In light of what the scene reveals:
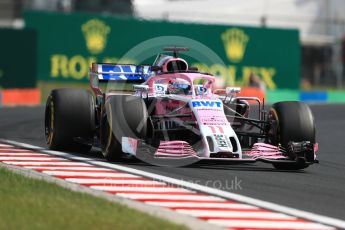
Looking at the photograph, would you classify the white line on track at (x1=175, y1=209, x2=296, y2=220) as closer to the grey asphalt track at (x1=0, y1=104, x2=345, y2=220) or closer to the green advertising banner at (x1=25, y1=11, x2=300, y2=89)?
the grey asphalt track at (x1=0, y1=104, x2=345, y2=220)

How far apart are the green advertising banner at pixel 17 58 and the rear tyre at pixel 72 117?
15332mm

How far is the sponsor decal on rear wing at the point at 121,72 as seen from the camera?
14.8 metres

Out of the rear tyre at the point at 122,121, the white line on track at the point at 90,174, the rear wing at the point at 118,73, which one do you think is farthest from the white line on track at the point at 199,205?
the rear wing at the point at 118,73

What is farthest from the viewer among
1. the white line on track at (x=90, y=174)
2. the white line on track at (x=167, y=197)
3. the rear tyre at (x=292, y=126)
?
the rear tyre at (x=292, y=126)

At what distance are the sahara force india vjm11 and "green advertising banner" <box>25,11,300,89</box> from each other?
14.2 m

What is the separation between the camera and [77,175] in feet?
36.0

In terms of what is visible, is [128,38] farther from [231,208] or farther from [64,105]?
[231,208]

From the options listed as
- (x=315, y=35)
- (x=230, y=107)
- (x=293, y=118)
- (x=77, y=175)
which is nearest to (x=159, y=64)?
(x=230, y=107)

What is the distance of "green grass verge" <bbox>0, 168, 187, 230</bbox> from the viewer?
7.48 metres

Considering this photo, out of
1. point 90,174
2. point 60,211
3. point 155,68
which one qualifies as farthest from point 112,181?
point 155,68

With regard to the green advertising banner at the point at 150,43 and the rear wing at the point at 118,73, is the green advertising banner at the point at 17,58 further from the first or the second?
the rear wing at the point at 118,73

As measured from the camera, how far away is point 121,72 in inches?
585

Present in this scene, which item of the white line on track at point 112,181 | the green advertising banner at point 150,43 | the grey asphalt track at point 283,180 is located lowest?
the grey asphalt track at point 283,180

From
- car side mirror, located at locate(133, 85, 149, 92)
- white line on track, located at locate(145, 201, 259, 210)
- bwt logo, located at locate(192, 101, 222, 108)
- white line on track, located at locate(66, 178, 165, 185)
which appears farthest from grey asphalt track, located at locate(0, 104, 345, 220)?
car side mirror, located at locate(133, 85, 149, 92)
